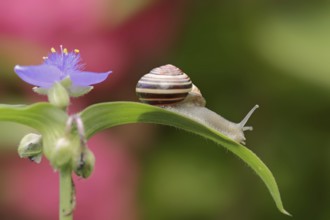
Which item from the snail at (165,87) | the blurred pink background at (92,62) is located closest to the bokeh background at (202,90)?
the blurred pink background at (92,62)

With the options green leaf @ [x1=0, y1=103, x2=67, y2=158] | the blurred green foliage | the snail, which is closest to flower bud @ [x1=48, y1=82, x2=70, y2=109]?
green leaf @ [x1=0, y1=103, x2=67, y2=158]

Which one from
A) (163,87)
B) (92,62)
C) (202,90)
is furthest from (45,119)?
(202,90)

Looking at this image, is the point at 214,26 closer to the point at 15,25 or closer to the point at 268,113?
the point at 268,113

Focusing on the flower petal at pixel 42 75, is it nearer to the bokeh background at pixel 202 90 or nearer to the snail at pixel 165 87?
the snail at pixel 165 87

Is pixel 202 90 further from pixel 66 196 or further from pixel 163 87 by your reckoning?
pixel 66 196

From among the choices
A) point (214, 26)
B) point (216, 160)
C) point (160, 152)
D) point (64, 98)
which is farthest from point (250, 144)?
point (64, 98)

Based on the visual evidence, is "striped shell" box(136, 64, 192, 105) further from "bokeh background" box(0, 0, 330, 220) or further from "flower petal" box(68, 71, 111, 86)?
"bokeh background" box(0, 0, 330, 220)
